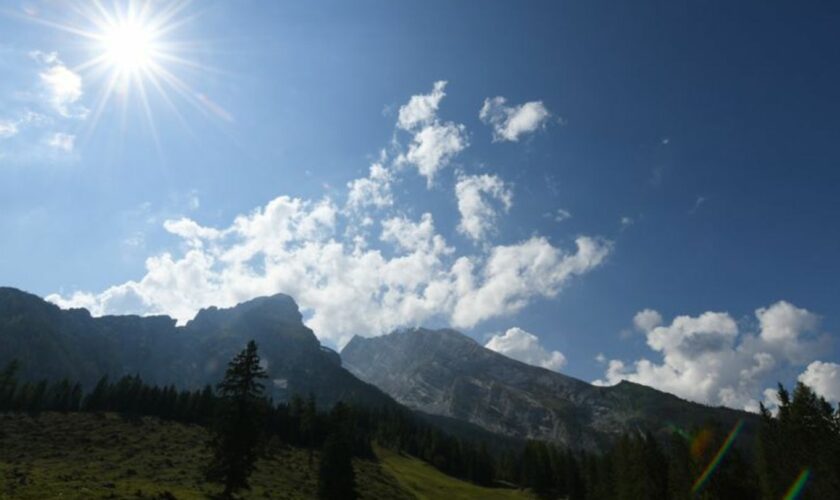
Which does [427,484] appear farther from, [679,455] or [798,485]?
[798,485]

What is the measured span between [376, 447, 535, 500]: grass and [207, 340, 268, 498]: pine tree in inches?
2331

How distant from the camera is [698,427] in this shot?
64.6 meters

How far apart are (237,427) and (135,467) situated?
1278 inches

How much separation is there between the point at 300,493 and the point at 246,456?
25506 mm

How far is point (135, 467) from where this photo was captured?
72750mm

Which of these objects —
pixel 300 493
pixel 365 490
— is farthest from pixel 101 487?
pixel 365 490

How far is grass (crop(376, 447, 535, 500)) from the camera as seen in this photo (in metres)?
115

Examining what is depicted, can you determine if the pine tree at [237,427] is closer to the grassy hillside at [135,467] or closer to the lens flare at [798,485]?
the grassy hillside at [135,467]

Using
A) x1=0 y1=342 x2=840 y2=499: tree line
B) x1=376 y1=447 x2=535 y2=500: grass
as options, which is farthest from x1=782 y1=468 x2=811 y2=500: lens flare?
x1=376 y1=447 x2=535 y2=500: grass

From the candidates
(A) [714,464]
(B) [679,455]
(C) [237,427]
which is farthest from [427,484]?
(C) [237,427]

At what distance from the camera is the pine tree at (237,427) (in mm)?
Result: 51094

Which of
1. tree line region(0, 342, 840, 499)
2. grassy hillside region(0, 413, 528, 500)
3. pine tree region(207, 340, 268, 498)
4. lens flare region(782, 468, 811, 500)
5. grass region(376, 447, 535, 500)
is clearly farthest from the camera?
grass region(376, 447, 535, 500)

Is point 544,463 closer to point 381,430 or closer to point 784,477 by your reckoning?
point 381,430

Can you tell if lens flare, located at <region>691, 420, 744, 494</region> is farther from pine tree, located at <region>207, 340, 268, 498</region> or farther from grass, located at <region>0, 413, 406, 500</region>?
pine tree, located at <region>207, 340, 268, 498</region>
